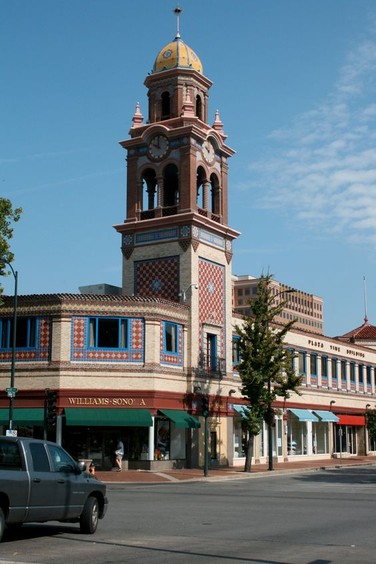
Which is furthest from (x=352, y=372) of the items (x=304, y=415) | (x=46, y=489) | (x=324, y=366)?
(x=46, y=489)

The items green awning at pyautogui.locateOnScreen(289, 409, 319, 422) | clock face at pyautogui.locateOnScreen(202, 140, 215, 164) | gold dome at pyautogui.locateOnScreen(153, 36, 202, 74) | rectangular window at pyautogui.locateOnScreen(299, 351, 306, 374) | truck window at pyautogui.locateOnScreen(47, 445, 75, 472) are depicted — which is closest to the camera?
truck window at pyautogui.locateOnScreen(47, 445, 75, 472)

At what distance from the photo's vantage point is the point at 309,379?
64.0 metres

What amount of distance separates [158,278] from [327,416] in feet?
77.0

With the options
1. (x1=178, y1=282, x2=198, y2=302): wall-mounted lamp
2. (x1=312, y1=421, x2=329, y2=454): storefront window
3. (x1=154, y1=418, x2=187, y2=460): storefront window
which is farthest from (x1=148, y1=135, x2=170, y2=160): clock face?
(x1=312, y1=421, x2=329, y2=454): storefront window

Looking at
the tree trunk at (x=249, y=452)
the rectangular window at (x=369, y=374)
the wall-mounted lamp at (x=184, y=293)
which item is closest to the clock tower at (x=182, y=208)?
the wall-mounted lamp at (x=184, y=293)

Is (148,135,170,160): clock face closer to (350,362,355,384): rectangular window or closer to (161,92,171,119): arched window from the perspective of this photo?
(161,92,171,119): arched window

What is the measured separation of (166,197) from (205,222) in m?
4.38

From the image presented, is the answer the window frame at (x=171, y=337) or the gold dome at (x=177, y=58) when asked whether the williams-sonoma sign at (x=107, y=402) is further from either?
the gold dome at (x=177, y=58)

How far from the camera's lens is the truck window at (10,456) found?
567 inches

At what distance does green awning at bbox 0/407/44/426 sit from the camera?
42062 mm

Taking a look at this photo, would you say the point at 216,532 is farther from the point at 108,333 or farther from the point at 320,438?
the point at 320,438

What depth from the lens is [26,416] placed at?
42406 mm

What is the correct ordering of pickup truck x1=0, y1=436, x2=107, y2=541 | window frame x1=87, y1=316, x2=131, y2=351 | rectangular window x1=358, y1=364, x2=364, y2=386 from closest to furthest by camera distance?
pickup truck x1=0, y1=436, x2=107, y2=541
window frame x1=87, y1=316, x2=131, y2=351
rectangular window x1=358, y1=364, x2=364, y2=386

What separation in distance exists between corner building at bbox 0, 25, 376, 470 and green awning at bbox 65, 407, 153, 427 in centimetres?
6
